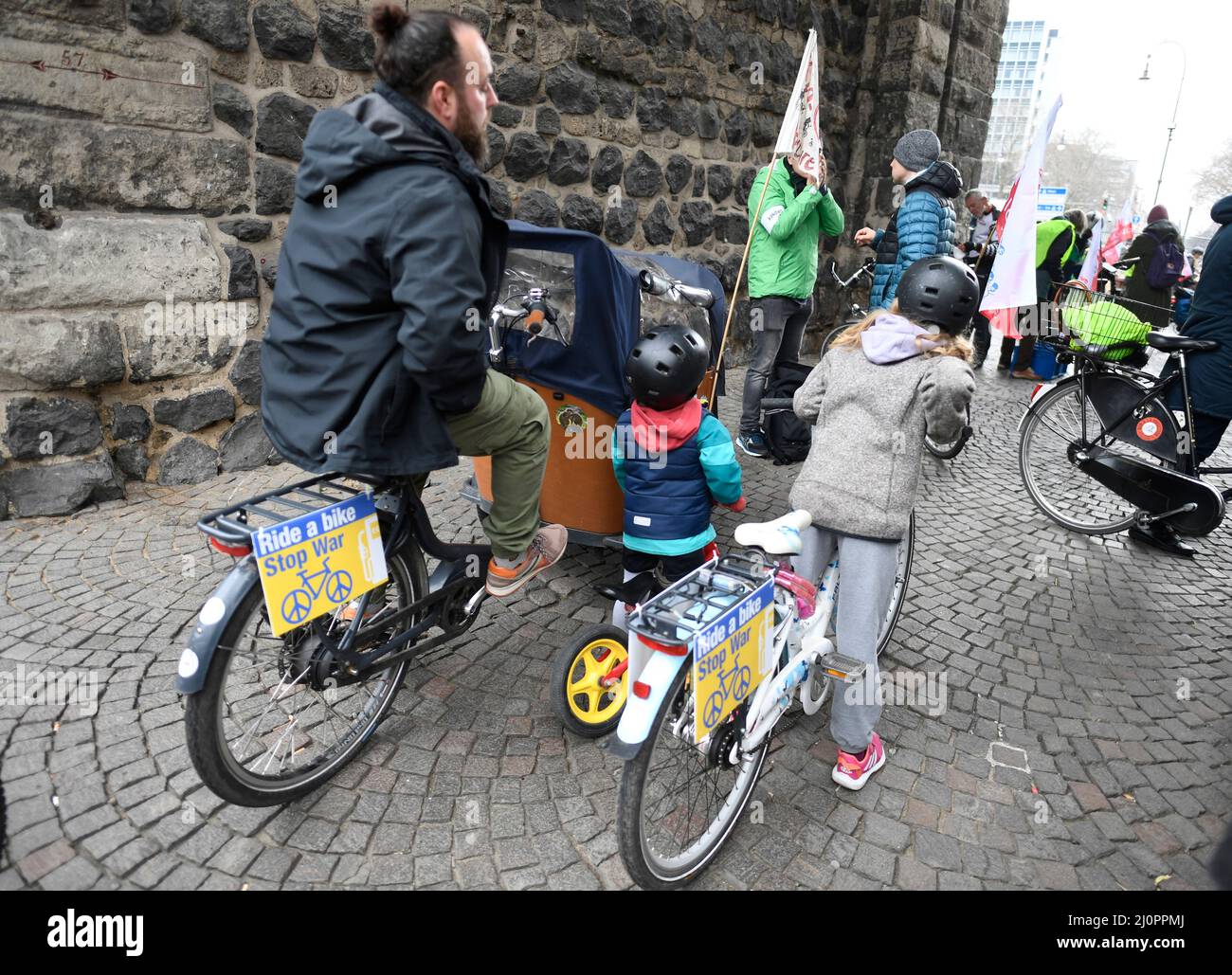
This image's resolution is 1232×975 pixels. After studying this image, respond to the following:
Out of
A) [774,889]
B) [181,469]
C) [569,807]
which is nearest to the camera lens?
[774,889]

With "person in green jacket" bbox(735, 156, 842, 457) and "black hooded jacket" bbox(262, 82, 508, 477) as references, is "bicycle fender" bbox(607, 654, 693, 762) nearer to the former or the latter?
"black hooded jacket" bbox(262, 82, 508, 477)

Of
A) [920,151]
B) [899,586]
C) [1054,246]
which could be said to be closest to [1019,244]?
[920,151]

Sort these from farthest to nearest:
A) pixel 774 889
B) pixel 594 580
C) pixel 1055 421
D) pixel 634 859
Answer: pixel 1055 421, pixel 594 580, pixel 774 889, pixel 634 859

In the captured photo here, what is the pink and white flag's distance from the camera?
15625 millimetres

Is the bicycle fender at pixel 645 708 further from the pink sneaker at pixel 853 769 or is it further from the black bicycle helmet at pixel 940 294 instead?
the black bicycle helmet at pixel 940 294

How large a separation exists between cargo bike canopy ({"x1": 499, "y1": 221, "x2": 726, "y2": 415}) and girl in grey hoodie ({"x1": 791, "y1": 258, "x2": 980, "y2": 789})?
95cm

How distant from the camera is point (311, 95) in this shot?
4859 millimetres

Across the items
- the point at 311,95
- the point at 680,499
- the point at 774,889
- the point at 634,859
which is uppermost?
the point at 311,95

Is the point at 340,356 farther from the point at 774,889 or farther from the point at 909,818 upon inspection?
the point at 909,818

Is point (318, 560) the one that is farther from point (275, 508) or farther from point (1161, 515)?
point (1161, 515)

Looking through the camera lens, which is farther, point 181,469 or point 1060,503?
point 1060,503

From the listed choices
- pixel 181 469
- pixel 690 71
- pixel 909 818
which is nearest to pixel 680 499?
pixel 909 818

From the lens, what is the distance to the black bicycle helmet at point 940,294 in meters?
2.59

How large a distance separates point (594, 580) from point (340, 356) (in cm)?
218
